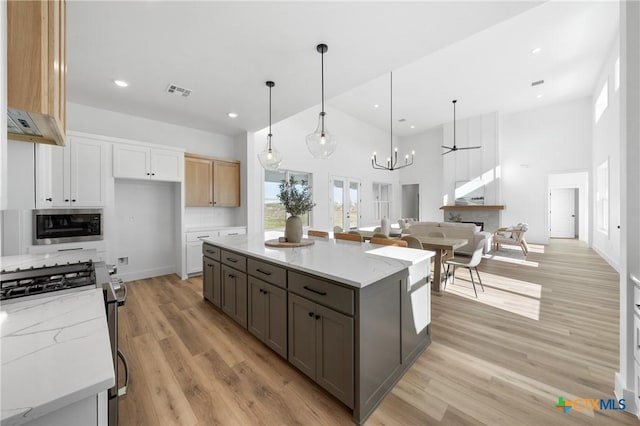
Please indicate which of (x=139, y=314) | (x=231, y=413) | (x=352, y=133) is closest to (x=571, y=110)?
(x=352, y=133)

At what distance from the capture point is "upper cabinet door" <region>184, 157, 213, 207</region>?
4.52 metres

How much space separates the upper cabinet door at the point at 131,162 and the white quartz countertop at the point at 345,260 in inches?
96.9

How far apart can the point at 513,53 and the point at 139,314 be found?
718cm

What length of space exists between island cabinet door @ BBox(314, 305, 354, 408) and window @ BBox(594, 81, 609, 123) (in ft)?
25.4

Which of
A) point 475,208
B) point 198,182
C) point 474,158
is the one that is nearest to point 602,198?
point 475,208

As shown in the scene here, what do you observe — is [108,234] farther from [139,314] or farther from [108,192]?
[139,314]

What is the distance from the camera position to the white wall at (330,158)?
5770 millimetres

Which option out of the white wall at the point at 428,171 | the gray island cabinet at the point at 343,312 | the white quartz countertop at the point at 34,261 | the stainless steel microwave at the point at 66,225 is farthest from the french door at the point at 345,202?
the white quartz countertop at the point at 34,261

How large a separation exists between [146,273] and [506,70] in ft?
26.6

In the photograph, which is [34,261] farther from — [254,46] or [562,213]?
[562,213]

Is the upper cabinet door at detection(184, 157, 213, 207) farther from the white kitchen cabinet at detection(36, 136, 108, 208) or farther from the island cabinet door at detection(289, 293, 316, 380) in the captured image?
the island cabinet door at detection(289, 293, 316, 380)

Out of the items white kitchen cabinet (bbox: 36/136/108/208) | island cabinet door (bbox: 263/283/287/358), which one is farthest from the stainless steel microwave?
island cabinet door (bbox: 263/283/287/358)

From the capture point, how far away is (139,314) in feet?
9.62

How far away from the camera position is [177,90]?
10.9 feet
